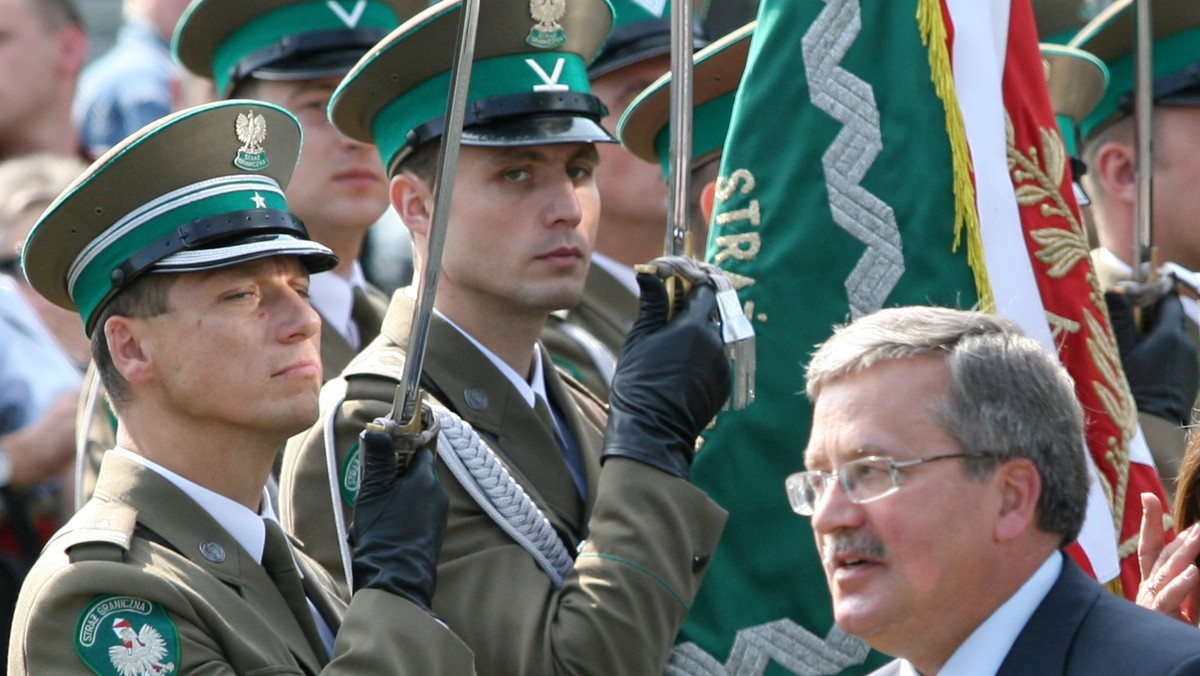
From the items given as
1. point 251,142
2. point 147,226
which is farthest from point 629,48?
point 147,226

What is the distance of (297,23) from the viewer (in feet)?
18.6

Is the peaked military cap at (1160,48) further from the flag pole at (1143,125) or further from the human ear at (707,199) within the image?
the human ear at (707,199)

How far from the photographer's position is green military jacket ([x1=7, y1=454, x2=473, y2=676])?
3.58 meters

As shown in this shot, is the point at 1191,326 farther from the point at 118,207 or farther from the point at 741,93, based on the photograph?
the point at 118,207

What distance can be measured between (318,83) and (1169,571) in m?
2.89

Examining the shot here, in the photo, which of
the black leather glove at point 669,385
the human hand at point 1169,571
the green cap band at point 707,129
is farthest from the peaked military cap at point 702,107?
the human hand at point 1169,571

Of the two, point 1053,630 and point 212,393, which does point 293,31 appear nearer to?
point 212,393

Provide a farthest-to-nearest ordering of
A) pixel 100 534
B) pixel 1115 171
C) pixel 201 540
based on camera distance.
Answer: pixel 1115 171 → pixel 201 540 → pixel 100 534

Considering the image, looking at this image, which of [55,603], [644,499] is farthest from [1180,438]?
[55,603]

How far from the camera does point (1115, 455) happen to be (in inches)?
168

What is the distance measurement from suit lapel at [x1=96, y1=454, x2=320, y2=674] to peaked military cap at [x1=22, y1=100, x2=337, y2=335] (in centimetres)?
37

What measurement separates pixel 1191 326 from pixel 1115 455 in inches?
55.6

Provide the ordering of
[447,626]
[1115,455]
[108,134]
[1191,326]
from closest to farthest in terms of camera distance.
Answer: [447,626] → [1115,455] → [1191,326] → [108,134]

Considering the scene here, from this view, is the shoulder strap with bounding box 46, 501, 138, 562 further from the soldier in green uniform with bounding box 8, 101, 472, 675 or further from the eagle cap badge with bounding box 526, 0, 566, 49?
the eagle cap badge with bounding box 526, 0, 566, 49
